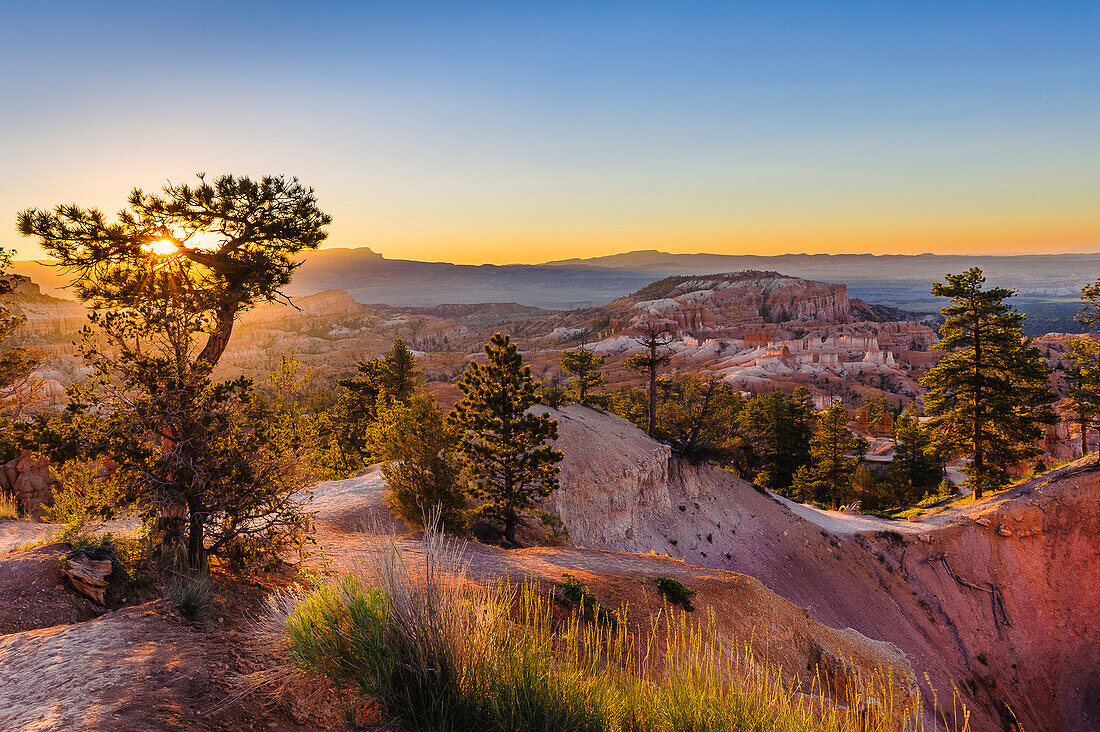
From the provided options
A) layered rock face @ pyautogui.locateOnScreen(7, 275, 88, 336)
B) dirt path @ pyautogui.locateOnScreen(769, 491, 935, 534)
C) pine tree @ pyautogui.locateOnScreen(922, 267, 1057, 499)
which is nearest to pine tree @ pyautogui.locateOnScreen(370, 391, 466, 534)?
dirt path @ pyautogui.locateOnScreen(769, 491, 935, 534)

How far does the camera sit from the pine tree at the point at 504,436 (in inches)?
682

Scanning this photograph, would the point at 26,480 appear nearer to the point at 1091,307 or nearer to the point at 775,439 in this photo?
the point at 775,439

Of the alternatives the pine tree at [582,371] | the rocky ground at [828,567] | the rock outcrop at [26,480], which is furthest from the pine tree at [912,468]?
the rock outcrop at [26,480]

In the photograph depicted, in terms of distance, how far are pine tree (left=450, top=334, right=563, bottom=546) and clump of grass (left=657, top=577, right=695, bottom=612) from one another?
6.84 metres

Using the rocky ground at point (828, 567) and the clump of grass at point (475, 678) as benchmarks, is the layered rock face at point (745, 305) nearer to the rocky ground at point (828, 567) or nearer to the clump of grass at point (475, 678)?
the rocky ground at point (828, 567)

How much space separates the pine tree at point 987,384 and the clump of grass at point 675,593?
22.7 m

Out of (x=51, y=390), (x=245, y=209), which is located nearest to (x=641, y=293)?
(x=51, y=390)

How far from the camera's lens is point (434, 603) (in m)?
3.61

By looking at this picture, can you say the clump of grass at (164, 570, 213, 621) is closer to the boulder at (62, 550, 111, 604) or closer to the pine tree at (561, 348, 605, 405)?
the boulder at (62, 550, 111, 604)

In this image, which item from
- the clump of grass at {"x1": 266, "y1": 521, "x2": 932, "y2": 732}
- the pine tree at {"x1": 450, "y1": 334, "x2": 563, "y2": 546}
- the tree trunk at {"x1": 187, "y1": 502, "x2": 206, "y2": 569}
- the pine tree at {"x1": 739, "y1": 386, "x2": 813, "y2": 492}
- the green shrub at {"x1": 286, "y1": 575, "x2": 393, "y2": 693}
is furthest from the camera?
the pine tree at {"x1": 739, "y1": 386, "x2": 813, "y2": 492}

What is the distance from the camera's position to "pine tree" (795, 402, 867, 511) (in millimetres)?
36625

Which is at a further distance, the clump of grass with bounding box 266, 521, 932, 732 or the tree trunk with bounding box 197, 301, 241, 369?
the tree trunk with bounding box 197, 301, 241, 369

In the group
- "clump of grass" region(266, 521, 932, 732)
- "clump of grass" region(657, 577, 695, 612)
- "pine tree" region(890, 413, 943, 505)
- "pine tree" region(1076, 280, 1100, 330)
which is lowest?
"pine tree" region(890, 413, 943, 505)

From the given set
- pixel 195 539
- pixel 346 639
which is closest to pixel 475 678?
pixel 346 639
